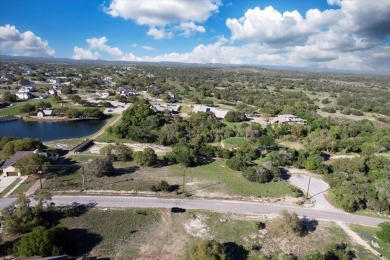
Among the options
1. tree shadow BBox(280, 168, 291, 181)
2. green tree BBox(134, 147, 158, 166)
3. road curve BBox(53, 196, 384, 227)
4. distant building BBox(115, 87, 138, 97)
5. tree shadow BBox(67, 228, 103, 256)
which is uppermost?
distant building BBox(115, 87, 138, 97)

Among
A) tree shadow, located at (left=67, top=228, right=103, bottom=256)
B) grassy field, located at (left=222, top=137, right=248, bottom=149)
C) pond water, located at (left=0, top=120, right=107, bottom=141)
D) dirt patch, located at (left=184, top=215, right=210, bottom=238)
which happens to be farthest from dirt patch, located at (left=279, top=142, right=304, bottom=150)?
pond water, located at (left=0, top=120, right=107, bottom=141)

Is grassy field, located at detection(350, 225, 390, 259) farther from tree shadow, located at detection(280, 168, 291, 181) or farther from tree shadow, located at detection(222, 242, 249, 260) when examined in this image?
tree shadow, located at detection(222, 242, 249, 260)

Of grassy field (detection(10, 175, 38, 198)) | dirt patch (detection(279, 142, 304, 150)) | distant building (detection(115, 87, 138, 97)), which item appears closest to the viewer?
grassy field (detection(10, 175, 38, 198))

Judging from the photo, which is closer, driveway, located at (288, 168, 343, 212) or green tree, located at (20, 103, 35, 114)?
driveway, located at (288, 168, 343, 212)

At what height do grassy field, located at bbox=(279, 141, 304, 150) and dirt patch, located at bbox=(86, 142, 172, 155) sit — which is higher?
grassy field, located at bbox=(279, 141, 304, 150)

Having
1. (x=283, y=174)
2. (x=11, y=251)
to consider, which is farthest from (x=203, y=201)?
(x=11, y=251)

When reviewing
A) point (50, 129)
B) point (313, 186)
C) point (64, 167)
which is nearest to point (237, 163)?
point (313, 186)

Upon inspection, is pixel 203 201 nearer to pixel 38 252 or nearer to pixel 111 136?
pixel 38 252
